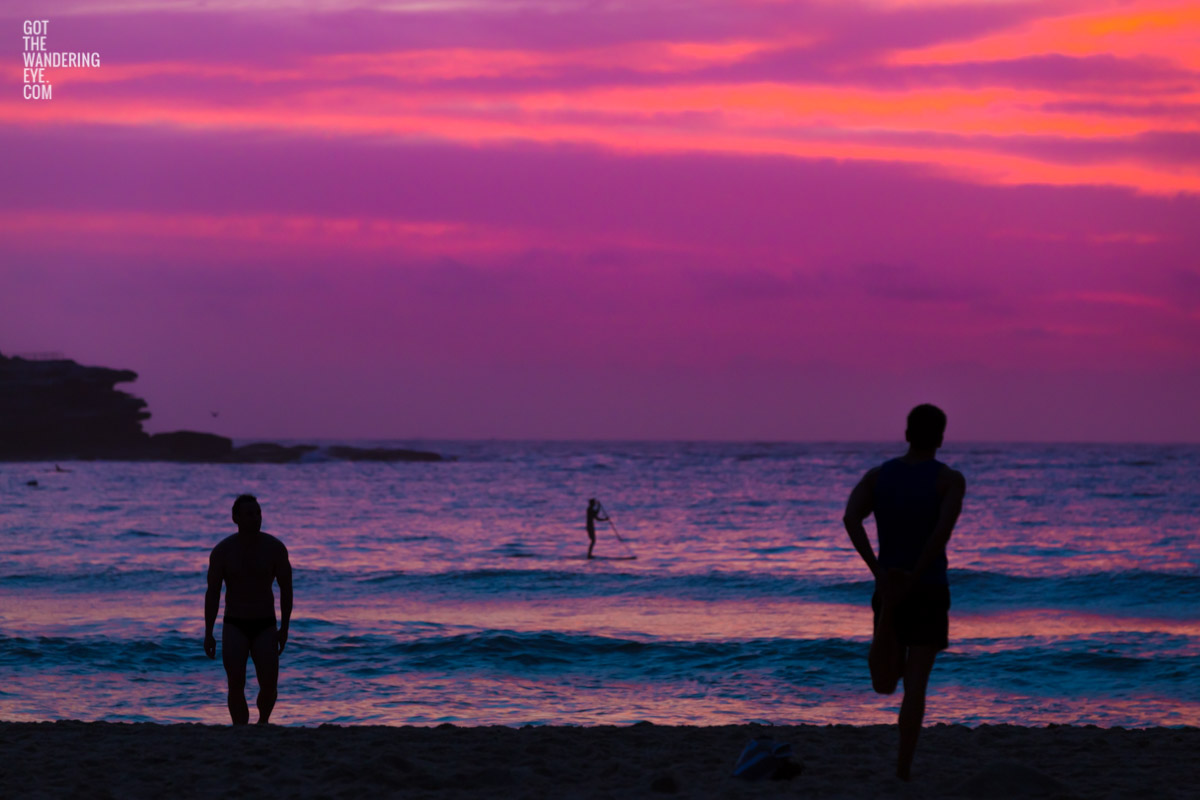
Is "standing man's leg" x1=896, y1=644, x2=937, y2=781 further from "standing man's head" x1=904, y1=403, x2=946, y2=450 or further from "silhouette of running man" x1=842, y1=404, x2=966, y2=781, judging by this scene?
"standing man's head" x1=904, y1=403, x2=946, y2=450

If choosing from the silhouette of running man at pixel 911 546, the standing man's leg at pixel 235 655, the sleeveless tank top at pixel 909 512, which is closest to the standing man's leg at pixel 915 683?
the silhouette of running man at pixel 911 546

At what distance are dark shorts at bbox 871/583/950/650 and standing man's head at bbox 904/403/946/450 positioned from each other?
0.69 metres

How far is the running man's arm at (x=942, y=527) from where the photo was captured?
17.9ft

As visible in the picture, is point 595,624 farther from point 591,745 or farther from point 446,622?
point 591,745

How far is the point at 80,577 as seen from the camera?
23.5 m

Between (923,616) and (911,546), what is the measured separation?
346mm

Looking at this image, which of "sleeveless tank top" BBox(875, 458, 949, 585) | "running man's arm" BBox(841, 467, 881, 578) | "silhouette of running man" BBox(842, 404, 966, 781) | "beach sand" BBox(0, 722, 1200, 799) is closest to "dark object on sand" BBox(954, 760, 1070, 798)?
"beach sand" BBox(0, 722, 1200, 799)

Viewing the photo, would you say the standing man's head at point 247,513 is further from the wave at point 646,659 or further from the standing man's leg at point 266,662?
the wave at point 646,659

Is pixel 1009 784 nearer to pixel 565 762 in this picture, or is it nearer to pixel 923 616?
pixel 923 616

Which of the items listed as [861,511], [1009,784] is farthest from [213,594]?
[1009,784]

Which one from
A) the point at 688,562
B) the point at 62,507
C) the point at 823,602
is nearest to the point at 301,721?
the point at 823,602

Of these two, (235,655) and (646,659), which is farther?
(646,659)

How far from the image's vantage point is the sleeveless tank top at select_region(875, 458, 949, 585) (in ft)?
18.3

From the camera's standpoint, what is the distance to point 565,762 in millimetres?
7438
